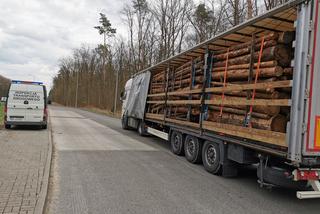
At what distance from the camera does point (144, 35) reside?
40219mm

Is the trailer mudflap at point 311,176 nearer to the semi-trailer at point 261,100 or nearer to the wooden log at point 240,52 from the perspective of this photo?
the semi-trailer at point 261,100

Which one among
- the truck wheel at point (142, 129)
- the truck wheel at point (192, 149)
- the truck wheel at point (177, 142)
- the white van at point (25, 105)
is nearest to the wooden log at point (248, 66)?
the truck wheel at point (192, 149)

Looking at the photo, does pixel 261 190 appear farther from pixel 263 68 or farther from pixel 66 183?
pixel 66 183

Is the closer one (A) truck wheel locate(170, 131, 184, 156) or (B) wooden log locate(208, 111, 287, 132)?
(B) wooden log locate(208, 111, 287, 132)

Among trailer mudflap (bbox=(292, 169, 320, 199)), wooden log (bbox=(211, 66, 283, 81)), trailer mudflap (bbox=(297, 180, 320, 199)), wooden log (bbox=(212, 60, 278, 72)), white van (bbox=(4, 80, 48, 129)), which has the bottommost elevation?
trailer mudflap (bbox=(297, 180, 320, 199))

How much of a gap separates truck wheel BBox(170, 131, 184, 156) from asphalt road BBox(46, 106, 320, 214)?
2.23 ft

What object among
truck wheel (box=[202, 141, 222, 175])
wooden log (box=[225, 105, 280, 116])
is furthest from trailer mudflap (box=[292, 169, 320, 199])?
truck wheel (box=[202, 141, 222, 175])

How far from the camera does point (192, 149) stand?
29.9 ft

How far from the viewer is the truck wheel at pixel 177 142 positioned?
32.9 ft

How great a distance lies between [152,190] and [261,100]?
8.68 ft

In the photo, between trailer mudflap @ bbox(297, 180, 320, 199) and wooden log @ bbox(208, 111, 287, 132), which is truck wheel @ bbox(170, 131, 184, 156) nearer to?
wooden log @ bbox(208, 111, 287, 132)

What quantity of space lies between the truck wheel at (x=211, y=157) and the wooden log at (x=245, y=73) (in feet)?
5.41

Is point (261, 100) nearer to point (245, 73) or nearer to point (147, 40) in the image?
point (245, 73)

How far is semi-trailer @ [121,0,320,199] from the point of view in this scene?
198 inches
